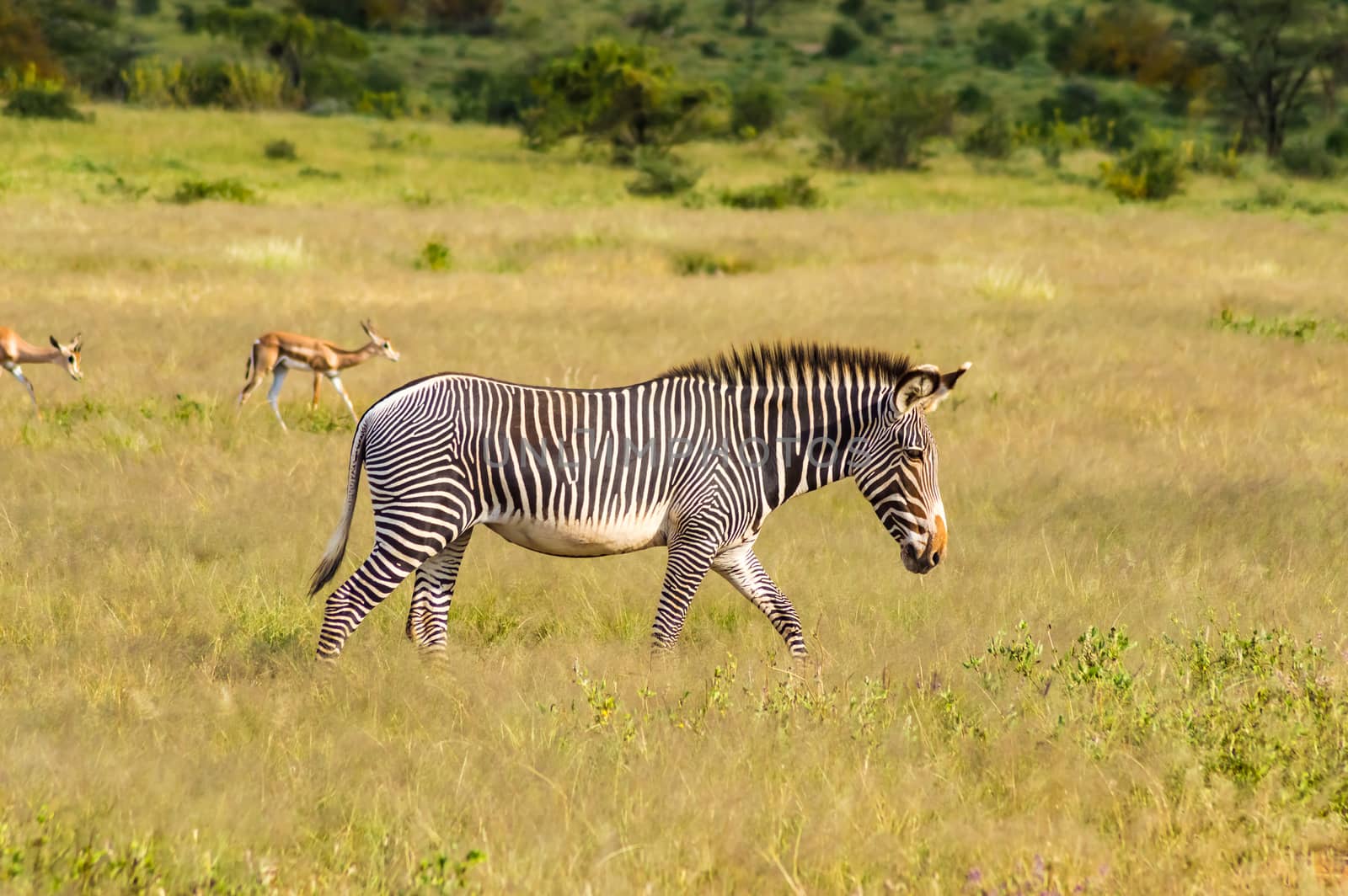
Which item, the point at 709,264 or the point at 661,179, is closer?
the point at 709,264

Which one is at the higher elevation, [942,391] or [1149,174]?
[942,391]

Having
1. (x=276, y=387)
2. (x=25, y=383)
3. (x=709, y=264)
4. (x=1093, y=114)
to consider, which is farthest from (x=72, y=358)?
(x=1093, y=114)

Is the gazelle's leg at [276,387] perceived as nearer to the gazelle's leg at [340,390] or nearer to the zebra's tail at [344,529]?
the gazelle's leg at [340,390]

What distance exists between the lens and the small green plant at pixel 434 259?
19625 millimetres

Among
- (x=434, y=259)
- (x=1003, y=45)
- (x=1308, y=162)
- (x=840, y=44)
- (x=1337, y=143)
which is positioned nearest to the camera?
(x=434, y=259)

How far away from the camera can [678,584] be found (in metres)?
5.63

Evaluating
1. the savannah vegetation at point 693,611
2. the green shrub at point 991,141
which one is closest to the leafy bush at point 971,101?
the green shrub at point 991,141

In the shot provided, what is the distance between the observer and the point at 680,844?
4023 mm

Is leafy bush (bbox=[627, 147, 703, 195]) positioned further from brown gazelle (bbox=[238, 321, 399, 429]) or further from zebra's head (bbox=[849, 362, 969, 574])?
zebra's head (bbox=[849, 362, 969, 574])

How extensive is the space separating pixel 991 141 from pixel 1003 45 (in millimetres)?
33033

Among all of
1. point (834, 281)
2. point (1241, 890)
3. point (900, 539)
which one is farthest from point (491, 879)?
point (834, 281)

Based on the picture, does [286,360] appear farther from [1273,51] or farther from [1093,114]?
[1093,114]

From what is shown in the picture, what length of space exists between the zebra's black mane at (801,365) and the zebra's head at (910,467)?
0.19 meters

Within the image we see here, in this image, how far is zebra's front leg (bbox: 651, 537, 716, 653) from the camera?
5.59 metres
